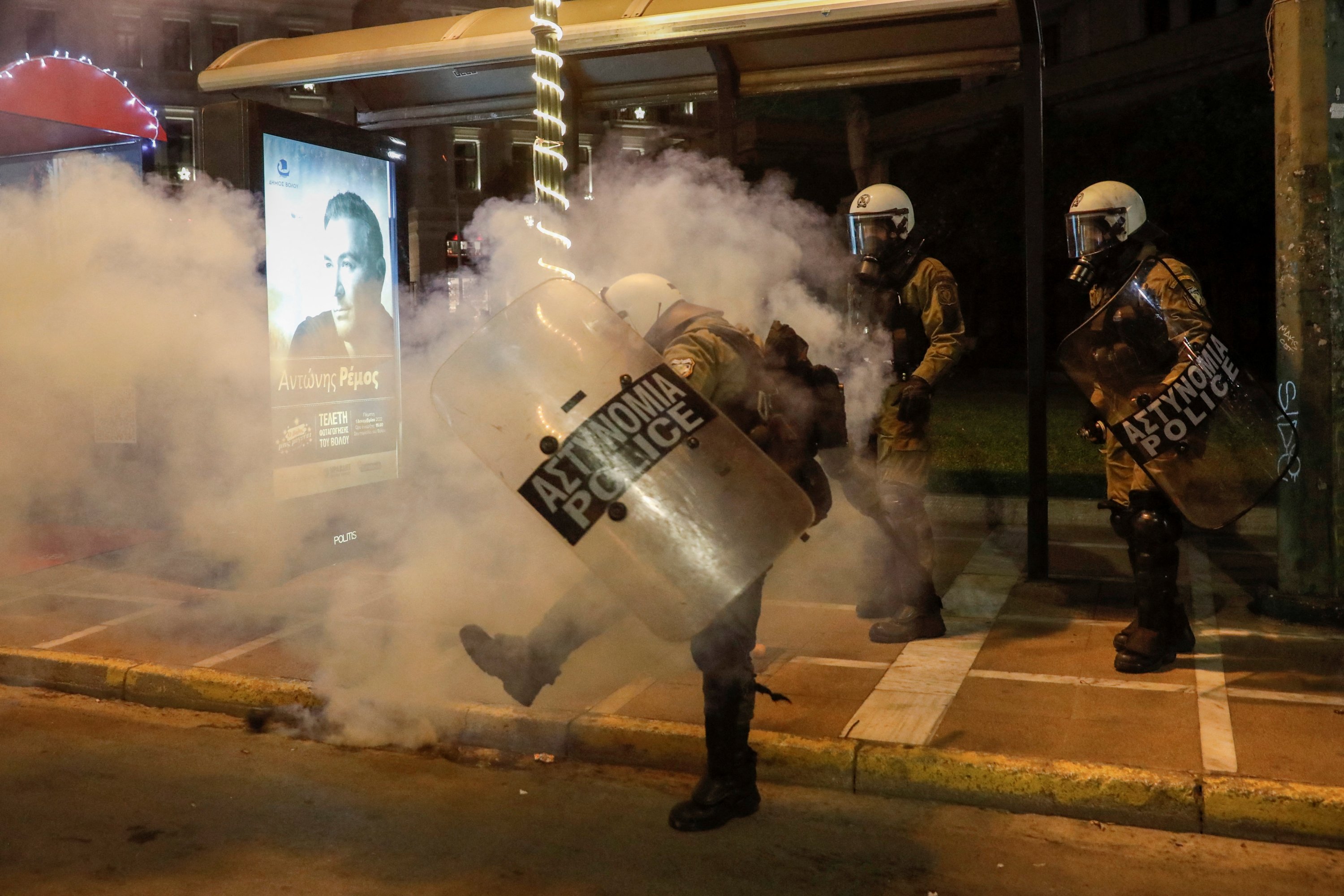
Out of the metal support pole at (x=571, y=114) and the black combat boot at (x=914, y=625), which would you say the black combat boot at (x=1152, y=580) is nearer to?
the black combat boot at (x=914, y=625)

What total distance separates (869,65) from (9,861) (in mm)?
5997

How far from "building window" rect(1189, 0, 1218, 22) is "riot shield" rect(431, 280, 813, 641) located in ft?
80.6

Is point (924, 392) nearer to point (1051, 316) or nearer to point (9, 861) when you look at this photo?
point (9, 861)

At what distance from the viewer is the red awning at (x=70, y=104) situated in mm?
7961

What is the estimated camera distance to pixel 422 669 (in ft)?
16.1

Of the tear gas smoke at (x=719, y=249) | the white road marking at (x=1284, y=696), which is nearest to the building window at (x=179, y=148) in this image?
the tear gas smoke at (x=719, y=249)

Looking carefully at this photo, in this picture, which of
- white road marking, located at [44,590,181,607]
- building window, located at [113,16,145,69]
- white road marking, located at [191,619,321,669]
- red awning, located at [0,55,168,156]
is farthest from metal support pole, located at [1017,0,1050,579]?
building window, located at [113,16,145,69]

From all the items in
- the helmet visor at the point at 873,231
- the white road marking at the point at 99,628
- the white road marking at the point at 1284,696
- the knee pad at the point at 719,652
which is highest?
the helmet visor at the point at 873,231

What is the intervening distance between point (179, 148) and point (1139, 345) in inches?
1865

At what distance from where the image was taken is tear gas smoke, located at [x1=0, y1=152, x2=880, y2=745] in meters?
5.20

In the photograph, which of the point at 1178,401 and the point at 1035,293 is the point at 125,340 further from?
the point at 1178,401

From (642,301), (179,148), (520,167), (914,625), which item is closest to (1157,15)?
(520,167)

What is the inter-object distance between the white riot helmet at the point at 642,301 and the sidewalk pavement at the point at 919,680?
4.86 feet

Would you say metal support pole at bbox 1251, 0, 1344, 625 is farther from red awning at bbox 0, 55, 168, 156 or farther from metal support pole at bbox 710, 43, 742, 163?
red awning at bbox 0, 55, 168, 156
